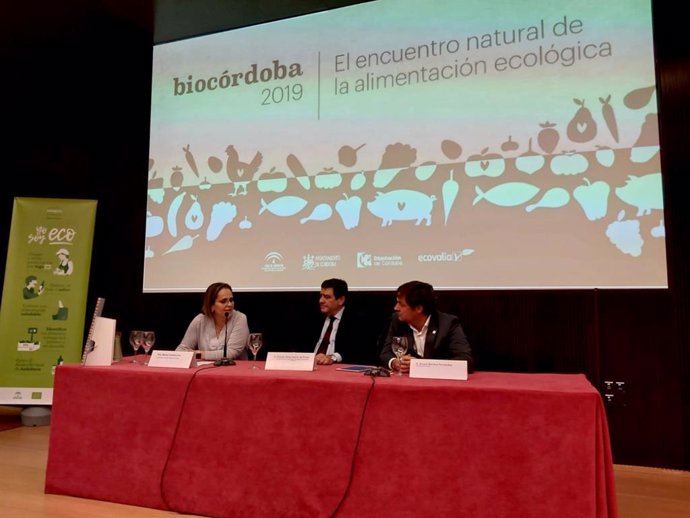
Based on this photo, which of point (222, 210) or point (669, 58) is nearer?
point (669, 58)

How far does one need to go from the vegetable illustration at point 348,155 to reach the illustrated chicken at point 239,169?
629mm

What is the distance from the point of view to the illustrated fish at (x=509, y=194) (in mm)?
3219

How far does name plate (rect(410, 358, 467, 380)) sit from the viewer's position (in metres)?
1.87

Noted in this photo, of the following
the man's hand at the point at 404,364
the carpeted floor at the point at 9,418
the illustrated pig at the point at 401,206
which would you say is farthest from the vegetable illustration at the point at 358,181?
the carpeted floor at the point at 9,418

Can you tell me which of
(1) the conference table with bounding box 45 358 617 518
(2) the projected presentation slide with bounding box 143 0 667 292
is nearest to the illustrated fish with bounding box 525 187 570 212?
(2) the projected presentation slide with bounding box 143 0 667 292

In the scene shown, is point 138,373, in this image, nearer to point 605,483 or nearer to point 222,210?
point 605,483

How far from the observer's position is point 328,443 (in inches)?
73.7

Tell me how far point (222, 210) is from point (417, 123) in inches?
62.1

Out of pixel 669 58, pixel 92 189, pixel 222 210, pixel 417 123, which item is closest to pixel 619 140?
pixel 669 58

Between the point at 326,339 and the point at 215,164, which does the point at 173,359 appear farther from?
the point at 215,164

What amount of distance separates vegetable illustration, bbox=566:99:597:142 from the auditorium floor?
75.0 inches

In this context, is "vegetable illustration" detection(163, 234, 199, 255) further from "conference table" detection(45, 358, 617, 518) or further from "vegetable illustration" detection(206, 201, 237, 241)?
"conference table" detection(45, 358, 617, 518)

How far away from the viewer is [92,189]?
461cm

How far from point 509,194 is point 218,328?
192 cm
